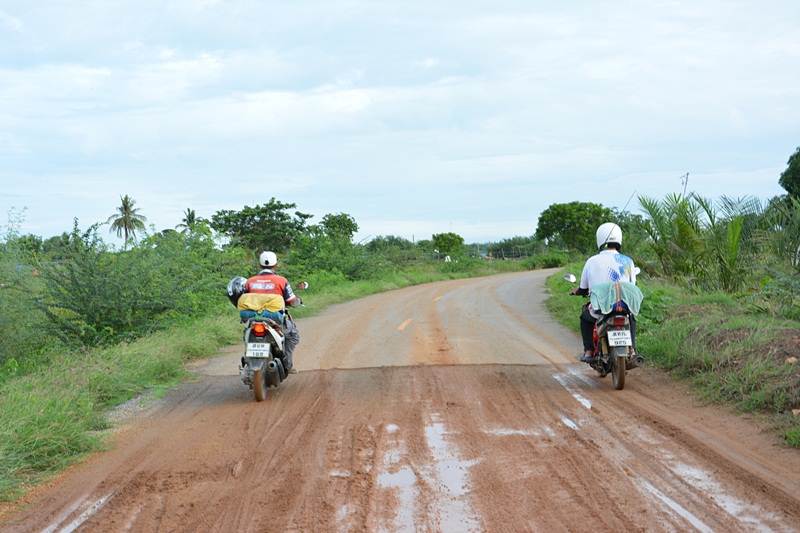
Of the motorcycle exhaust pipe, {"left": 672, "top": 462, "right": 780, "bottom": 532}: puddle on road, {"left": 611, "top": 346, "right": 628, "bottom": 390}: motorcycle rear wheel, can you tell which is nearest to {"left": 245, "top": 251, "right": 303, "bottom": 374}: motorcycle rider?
{"left": 611, "top": 346, "right": 628, "bottom": 390}: motorcycle rear wheel

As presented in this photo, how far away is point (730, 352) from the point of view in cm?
837

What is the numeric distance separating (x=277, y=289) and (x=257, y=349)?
1007mm

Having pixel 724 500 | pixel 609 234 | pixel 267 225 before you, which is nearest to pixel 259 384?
pixel 609 234

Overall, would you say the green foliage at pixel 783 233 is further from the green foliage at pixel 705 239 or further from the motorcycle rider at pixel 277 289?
the motorcycle rider at pixel 277 289

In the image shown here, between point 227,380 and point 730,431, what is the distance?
21.0 feet

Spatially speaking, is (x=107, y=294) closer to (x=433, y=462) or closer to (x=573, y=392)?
(x=573, y=392)

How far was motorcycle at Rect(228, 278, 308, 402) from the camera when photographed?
27.2 feet

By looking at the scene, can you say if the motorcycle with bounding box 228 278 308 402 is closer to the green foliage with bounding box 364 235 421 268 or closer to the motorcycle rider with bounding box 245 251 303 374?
the motorcycle rider with bounding box 245 251 303 374

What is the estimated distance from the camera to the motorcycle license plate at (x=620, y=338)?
834 centimetres

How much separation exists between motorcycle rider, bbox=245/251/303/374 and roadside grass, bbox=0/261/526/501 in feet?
6.00

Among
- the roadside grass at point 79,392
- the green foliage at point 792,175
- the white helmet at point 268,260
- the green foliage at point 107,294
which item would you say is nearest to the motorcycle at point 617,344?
the white helmet at point 268,260

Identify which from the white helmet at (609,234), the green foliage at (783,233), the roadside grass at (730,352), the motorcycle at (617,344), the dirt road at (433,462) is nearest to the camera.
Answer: the dirt road at (433,462)

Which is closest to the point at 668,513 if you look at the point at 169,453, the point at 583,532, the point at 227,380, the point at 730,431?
the point at 583,532

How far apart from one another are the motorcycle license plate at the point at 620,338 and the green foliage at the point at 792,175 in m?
32.7
